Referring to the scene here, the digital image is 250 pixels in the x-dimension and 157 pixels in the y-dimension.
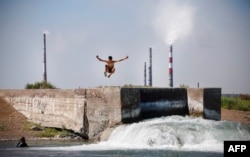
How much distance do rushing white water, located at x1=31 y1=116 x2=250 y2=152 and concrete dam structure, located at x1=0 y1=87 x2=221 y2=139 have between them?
1055 millimetres

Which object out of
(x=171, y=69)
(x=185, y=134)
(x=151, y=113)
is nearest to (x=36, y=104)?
(x=151, y=113)

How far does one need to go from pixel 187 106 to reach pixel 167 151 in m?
7.46

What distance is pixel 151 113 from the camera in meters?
21.9

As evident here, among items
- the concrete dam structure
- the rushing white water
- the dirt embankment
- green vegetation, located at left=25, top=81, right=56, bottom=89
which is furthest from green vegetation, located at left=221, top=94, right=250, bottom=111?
the rushing white water

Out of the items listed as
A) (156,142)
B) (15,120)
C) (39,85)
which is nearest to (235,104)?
(39,85)

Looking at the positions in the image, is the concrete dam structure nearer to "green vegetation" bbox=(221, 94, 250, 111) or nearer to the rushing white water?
the rushing white water

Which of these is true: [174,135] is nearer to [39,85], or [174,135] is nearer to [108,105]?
[108,105]

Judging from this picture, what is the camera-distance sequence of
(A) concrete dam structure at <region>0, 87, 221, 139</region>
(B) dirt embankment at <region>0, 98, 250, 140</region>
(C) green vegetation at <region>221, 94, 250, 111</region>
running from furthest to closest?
(C) green vegetation at <region>221, 94, 250, 111</region> → (B) dirt embankment at <region>0, 98, 250, 140</region> → (A) concrete dam structure at <region>0, 87, 221, 139</region>

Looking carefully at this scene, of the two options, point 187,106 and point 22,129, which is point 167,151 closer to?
point 187,106

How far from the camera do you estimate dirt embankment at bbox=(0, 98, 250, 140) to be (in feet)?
74.3

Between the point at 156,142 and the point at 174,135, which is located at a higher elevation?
the point at 174,135

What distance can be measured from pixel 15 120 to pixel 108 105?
6510 mm

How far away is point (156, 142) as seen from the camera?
58.1 feet

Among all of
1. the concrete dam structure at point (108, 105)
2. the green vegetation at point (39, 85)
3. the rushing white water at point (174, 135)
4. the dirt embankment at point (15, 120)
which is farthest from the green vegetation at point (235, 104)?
the rushing white water at point (174, 135)
